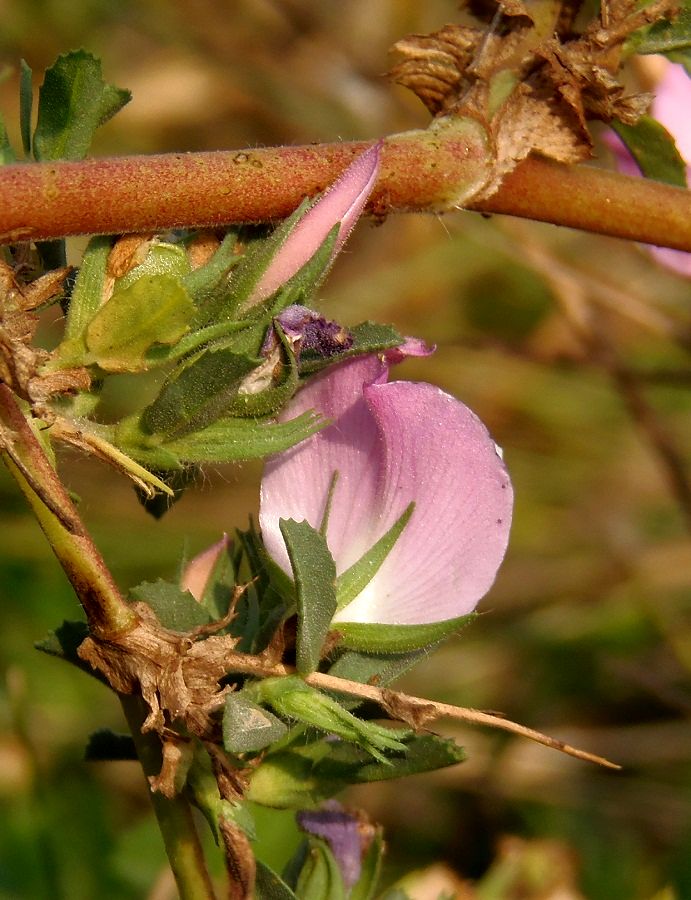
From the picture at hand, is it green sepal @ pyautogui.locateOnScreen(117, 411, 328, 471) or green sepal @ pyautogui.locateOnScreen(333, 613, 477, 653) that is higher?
green sepal @ pyautogui.locateOnScreen(117, 411, 328, 471)

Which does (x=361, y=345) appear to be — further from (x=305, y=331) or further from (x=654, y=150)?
(x=654, y=150)

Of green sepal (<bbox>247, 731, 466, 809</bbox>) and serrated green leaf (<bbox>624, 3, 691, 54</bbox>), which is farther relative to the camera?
serrated green leaf (<bbox>624, 3, 691, 54</bbox>)

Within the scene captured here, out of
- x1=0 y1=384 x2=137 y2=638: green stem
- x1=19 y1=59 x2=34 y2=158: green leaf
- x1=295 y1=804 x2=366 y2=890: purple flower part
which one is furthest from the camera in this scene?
x1=295 y1=804 x2=366 y2=890: purple flower part

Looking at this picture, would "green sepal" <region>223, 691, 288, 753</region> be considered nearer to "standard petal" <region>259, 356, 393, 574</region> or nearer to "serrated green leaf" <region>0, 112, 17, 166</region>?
"standard petal" <region>259, 356, 393, 574</region>

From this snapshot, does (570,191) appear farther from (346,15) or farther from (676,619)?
(346,15)

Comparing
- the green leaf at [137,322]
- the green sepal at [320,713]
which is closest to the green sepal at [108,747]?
the green sepal at [320,713]

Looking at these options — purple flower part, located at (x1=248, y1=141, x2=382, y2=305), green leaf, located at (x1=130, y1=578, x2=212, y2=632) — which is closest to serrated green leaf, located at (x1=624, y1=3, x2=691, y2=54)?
purple flower part, located at (x1=248, y1=141, x2=382, y2=305)

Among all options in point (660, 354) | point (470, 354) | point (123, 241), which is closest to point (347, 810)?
point (123, 241)
